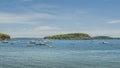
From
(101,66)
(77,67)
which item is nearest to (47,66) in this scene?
(77,67)

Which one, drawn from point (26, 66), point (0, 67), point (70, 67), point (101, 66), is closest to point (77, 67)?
point (70, 67)

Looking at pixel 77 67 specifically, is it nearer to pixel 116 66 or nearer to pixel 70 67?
pixel 70 67

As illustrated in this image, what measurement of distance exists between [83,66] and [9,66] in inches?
528

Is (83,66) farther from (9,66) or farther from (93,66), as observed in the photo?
(9,66)

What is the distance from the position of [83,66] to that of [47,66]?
652 centimetres

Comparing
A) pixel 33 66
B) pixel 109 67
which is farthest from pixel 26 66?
pixel 109 67

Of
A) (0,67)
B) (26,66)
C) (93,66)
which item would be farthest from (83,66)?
(0,67)

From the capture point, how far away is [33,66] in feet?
191

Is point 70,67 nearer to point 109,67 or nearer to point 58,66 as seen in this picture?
point 58,66

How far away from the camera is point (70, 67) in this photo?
56781mm

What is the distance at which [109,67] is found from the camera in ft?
187

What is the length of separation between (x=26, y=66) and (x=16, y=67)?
6.75ft

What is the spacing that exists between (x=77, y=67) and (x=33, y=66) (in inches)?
315

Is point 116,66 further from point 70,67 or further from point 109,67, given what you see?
point 70,67
